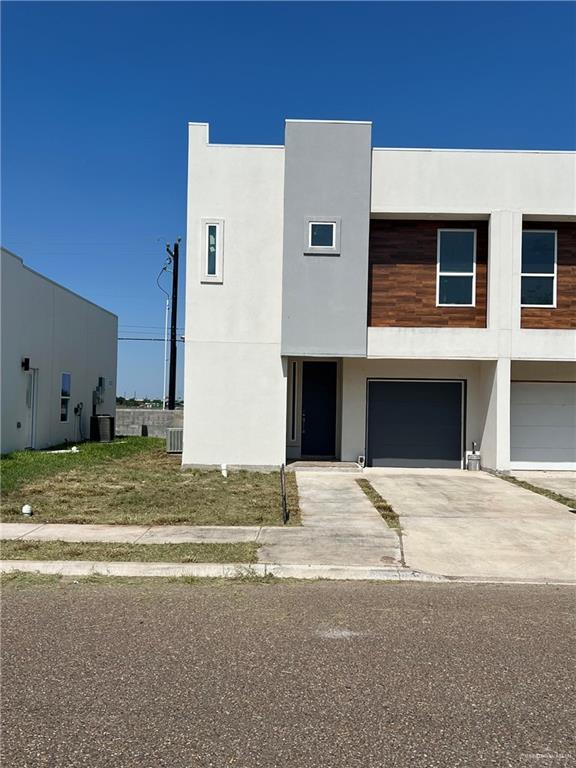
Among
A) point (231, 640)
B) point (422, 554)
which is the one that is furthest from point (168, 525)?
point (231, 640)

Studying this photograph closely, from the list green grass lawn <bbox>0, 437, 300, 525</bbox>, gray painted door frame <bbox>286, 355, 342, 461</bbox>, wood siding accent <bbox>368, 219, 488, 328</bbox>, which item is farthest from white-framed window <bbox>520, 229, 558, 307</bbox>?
green grass lawn <bbox>0, 437, 300, 525</bbox>

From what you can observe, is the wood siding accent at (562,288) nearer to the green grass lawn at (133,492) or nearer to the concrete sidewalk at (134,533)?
the green grass lawn at (133,492)

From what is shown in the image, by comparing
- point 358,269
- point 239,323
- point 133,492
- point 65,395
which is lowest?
point 133,492

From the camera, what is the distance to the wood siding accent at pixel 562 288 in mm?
15125

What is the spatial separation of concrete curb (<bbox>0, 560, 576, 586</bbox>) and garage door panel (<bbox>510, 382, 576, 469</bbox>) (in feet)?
33.3

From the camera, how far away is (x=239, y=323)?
14812mm

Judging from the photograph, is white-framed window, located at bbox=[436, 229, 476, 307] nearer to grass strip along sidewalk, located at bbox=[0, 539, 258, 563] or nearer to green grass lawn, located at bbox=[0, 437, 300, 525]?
green grass lawn, located at bbox=[0, 437, 300, 525]

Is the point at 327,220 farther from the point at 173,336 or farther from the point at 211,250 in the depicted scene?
the point at 173,336

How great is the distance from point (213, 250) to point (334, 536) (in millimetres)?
8758

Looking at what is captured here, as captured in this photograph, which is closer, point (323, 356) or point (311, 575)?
point (311, 575)

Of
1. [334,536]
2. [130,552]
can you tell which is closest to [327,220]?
[334,536]

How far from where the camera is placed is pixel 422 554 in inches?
289

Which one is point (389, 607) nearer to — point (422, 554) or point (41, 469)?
point (422, 554)

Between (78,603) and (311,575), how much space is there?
2322mm
